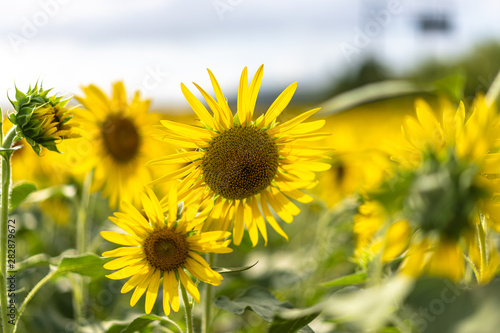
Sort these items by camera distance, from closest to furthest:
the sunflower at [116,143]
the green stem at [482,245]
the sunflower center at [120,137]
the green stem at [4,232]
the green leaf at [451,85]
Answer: the green stem at [482,245] < the green leaf at [451,85] < the green stem at [4,232] < the sunflower at [116,143] < the sunflower center at [120,137]

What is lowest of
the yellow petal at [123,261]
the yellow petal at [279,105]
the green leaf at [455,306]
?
the green leaf at [455,306]

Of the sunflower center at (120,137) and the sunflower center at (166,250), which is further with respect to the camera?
the sunflower center at (120,137)

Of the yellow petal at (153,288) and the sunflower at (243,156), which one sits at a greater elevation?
the sunflower at (243,156)

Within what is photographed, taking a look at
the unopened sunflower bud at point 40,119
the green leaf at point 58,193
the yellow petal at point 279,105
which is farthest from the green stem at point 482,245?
the green leaf at point 58,193

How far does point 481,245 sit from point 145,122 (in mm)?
2186

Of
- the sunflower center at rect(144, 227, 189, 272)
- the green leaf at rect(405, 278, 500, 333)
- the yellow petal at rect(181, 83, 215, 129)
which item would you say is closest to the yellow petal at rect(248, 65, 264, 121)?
the yellow petal at rect(181, 83, 215, 129)

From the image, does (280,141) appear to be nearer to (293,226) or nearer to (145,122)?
(145,122)

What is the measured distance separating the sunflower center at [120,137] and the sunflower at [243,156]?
4.59 ft

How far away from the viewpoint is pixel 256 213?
1.53 meters

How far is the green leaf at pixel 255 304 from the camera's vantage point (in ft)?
4.27

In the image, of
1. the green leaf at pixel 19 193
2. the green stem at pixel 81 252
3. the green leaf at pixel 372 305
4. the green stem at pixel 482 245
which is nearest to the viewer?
the green leaf at pixel 372 305

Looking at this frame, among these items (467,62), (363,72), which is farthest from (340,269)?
(467,62)

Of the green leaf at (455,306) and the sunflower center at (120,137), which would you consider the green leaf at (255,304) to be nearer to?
the green leaf at (455,306)

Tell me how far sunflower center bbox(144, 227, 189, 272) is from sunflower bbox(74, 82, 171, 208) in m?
1.32
